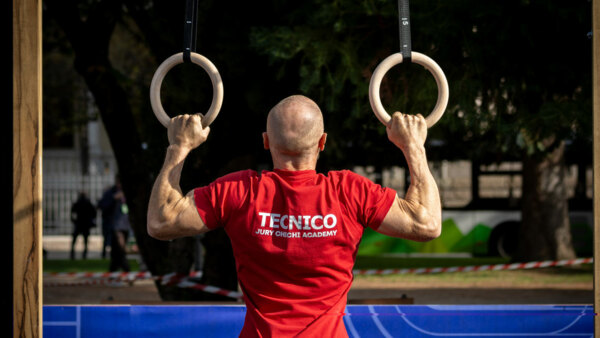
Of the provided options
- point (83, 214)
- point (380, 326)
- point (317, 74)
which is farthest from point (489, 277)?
point (380, 326)

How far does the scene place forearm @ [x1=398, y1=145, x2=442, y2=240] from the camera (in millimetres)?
2719

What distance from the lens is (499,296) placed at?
42.1ft

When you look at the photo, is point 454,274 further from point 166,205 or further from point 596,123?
point 166,205

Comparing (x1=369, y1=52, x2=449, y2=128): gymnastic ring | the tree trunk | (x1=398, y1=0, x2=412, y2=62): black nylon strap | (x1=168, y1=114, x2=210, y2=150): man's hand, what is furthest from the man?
the tree trunk

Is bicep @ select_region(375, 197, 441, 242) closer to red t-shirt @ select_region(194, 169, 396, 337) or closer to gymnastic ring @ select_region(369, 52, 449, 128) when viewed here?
red t-shirt @ select_region(194, 169, 396, 337)

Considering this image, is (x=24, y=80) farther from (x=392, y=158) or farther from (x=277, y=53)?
(x=392, y=158)

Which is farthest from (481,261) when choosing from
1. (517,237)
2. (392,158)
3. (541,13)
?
(541,13)

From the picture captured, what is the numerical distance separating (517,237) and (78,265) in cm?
1008

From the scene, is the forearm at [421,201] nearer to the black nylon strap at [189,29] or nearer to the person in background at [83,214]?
the black nylon strap at [189,29]

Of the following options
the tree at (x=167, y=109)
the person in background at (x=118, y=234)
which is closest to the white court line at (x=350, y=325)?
the tree at (x=167, y=109)

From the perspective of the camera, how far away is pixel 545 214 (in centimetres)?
1595

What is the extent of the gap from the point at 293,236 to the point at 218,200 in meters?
0.30

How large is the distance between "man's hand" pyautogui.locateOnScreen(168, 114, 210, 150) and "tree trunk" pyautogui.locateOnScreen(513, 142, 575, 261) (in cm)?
1386

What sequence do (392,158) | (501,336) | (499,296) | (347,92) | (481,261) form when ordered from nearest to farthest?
(501,336) < (347,92) < (499,296) < (392,158) < (481,261)
